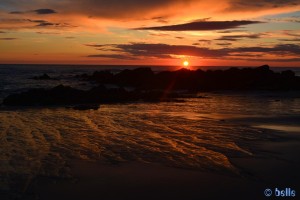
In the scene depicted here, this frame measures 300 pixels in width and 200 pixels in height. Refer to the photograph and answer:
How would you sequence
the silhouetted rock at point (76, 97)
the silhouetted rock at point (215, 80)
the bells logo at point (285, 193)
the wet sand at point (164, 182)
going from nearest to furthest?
the bells logo at point (285, 193) < the wet sand at point (164, 182) < the silhouetted rock at point (76, 97) < the silhouetted rock at point (215, 80)

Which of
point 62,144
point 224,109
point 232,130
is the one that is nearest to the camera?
point 62,144

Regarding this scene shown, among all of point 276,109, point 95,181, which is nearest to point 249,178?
point 95,181

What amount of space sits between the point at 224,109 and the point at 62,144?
43.6 feet

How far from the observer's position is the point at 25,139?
43.9 feet

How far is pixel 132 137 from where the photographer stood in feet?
46.4

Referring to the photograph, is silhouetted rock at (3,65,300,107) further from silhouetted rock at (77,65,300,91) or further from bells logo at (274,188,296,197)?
bells logo at (274,188,296,197)

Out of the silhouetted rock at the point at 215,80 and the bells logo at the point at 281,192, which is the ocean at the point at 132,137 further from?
the silhouetted rock at the point at 215,80

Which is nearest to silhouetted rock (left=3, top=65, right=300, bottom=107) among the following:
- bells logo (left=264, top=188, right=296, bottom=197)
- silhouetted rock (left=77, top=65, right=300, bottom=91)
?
silhouetted rock (left=77, top=65, right=300, bottom=91)

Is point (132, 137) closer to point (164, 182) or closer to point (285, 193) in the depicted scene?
point (164, 182)

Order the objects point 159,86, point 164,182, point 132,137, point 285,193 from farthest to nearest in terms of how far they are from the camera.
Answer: point 159,86 < point 132,137 < point 164,182 < point 285,193

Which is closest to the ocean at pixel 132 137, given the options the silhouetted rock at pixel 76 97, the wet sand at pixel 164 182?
the wet sand at pixel 164 182

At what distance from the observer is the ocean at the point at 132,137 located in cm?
1031

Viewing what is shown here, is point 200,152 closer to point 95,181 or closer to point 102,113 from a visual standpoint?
point 95,181

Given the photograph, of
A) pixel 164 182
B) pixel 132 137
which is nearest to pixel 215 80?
pixel 132 137
